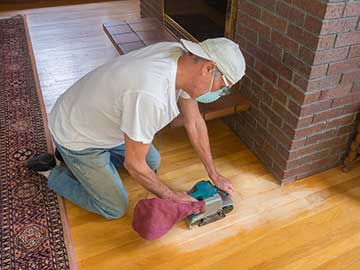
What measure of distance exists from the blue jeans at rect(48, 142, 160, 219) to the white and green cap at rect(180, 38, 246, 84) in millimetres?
608

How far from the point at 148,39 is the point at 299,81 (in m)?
1.25

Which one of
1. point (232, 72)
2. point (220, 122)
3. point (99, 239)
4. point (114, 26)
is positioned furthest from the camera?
point (114, 26)

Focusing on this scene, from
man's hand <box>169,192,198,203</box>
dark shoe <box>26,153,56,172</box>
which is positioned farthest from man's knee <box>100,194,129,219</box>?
dark shoe <box>26,153,56,172</box>

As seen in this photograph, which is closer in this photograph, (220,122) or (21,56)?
(220,122)

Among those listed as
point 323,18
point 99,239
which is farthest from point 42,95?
point 323,18

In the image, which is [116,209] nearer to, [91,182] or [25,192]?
[91,182]

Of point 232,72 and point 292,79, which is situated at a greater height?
point 232,72

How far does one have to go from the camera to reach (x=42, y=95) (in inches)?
95.0

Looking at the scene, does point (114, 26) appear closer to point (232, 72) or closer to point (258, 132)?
point (258, 132)

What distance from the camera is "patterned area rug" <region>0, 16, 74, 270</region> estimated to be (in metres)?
1.43

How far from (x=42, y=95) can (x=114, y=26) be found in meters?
0.73

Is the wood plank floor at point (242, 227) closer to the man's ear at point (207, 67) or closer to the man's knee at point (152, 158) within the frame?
the man's knee at point (152, 158)

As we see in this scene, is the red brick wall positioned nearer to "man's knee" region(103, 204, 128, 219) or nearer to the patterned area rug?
"man's knee" region(103, 204, 128, 219)

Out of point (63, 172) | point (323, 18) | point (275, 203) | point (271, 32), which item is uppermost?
point (323, 18)
